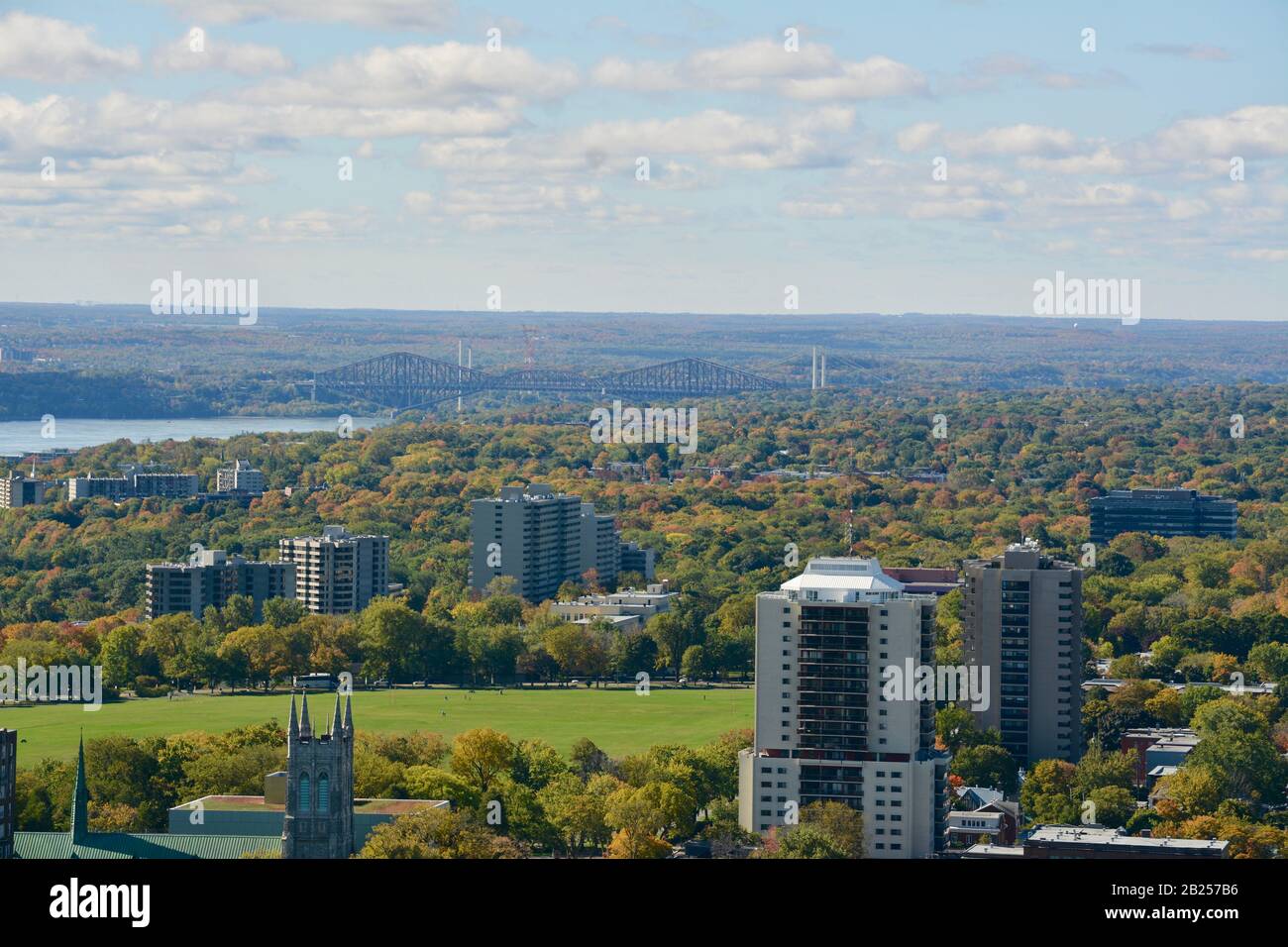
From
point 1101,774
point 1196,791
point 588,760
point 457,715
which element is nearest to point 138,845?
point 588,760

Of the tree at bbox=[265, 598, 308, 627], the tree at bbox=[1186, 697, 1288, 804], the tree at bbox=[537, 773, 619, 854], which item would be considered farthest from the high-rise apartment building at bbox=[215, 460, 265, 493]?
the tree at bbox=[537, 773, 619, 854]

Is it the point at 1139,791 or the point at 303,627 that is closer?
the point at 1139,791

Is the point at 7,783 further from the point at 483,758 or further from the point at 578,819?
the point at 483,758

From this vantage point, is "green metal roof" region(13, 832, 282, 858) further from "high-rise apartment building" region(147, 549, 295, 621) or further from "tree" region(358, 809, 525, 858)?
"high-rise apartment building" region(147, 549, 295, 621)

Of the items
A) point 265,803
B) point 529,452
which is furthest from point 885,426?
point 265,803

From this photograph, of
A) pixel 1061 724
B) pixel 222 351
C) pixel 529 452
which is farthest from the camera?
pixel 222 351
